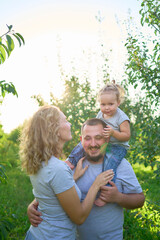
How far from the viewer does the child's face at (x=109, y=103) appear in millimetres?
2611

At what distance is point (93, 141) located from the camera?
228cm

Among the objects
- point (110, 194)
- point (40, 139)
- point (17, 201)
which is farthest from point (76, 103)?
point (40, 139)

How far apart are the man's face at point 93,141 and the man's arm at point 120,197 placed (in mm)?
308

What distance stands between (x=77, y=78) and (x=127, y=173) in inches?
169

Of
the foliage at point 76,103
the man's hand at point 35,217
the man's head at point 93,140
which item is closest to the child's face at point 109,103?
the man's head at point 93,140

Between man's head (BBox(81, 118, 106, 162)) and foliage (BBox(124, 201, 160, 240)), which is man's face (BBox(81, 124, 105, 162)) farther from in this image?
foliage (BBox(124, 201, 160, 240))

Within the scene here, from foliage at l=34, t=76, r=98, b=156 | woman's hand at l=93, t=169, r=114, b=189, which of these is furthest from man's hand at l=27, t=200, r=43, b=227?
foliage at l=34, t=76, r=98, b=156

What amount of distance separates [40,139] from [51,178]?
28cm

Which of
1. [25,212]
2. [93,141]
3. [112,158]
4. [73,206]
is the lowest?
[25,212]

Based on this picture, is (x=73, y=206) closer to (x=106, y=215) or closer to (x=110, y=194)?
(x=110, y=194)

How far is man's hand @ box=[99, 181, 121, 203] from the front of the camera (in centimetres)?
202

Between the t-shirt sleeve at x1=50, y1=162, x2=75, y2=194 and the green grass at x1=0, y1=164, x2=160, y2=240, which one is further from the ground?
the t-shirt sleeve at x1=50, y1=162, x2=75, y2=194

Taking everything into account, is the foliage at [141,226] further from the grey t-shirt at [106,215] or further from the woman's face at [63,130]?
the woman's face at [63,130]

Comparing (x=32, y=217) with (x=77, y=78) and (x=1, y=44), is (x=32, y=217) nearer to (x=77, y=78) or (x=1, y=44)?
(x=1, y=44)
